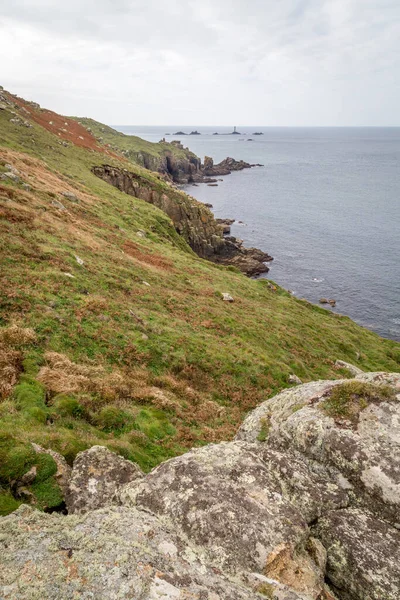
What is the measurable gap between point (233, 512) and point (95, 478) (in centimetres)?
449

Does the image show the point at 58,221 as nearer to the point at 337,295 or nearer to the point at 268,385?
the point at 268,385

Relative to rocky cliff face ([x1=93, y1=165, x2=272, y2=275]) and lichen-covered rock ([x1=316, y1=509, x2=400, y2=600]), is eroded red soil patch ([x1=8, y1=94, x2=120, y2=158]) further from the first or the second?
lichen-covered rock ([x1=316, y1=509, x2=400, y2=600])

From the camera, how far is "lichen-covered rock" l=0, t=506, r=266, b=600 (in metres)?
6.14

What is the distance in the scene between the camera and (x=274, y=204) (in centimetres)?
14638

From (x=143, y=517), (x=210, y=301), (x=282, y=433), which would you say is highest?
(x=143, y=517)

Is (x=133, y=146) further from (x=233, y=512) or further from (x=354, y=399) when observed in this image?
(x=233, y=512)

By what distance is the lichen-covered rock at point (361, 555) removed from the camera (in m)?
8.77

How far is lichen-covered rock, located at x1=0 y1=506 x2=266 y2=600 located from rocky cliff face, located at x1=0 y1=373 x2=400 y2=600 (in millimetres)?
23

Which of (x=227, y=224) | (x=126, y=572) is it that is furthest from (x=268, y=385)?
(x=227, y=224)

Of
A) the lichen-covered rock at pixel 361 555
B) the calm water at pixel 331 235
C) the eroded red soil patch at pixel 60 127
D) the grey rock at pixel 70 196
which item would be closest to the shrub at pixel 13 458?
the lichen-covered rock at pixel 361 555

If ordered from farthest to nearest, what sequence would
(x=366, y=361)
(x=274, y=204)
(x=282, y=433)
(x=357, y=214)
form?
(x=274, y=204) → (x=357, y=214) → (x=366, y=361) → (x=282, y=433)

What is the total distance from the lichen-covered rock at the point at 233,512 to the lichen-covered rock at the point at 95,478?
0.95 metres

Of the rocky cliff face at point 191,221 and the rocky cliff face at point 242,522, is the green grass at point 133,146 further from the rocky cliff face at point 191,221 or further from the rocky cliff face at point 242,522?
the rocky cliff face at point 242,522

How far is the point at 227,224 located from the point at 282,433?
107 metres
